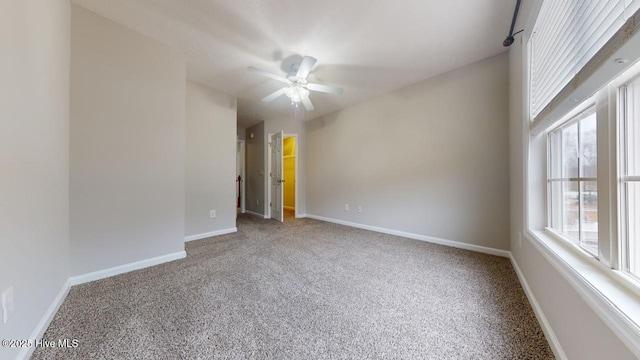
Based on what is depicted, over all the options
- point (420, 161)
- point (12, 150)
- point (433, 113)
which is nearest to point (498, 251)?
point (420, 161)

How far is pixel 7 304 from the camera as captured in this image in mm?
1023

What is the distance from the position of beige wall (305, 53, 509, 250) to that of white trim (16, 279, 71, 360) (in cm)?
367

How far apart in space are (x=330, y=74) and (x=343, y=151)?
1705 millimetres

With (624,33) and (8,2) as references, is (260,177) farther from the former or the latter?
(624,33)

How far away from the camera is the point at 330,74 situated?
9.93 ft

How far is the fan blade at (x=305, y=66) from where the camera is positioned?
89.1 inches

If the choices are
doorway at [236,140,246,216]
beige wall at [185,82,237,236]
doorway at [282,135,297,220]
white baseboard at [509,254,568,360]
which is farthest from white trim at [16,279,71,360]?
doorway at [282,135,297,220]

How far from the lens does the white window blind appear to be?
823 mm

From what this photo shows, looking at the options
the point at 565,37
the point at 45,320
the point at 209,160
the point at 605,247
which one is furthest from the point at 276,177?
the point at 605,247

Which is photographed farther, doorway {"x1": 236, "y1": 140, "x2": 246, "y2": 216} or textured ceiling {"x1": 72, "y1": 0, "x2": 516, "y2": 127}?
doorway {"x1": 236, "y1": 140, "x2": 246, "y2": 216}

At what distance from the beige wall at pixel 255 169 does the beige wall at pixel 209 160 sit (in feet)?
4.57

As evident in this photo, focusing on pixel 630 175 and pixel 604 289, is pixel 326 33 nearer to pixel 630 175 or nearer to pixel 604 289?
pixel 630 175

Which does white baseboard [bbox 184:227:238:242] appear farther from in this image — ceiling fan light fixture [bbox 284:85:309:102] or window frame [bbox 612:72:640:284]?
window frame [bbox 612:72:640:284]

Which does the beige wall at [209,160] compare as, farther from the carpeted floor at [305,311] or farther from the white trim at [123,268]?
the carpeted floor at [305,311]
